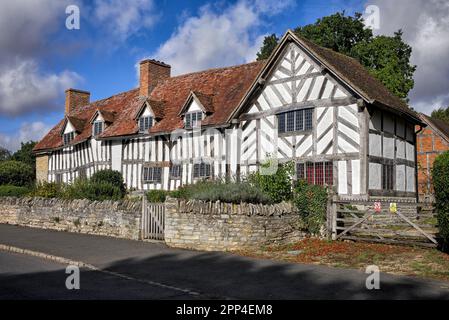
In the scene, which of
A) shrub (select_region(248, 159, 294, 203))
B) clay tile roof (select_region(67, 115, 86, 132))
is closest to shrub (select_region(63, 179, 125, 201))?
shrub (select_region(248, 159, 294, 203))

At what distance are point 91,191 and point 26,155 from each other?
40830 mm

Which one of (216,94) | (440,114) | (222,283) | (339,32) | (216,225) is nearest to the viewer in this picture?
(222,283)

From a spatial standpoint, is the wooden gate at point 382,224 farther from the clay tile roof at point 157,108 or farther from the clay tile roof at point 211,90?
the clay tile roof at point 157,108

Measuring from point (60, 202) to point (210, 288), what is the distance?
12.6 meters

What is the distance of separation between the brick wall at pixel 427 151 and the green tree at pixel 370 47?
10.4ft

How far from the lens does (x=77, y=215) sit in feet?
60.2

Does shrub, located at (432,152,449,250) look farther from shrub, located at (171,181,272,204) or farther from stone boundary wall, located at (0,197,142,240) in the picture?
stone boundary wall, located at (0,197,142,240)

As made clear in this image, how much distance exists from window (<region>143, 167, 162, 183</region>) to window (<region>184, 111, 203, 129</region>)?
2.89 m

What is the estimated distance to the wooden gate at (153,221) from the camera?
15305 mm

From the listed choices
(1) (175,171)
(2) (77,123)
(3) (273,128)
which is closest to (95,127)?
(2) (77,123)

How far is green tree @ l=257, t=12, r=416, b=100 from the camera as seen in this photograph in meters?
31.2

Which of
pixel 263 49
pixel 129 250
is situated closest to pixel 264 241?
pixel 129 250

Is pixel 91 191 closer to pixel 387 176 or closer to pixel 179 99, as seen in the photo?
pixel 179 99
